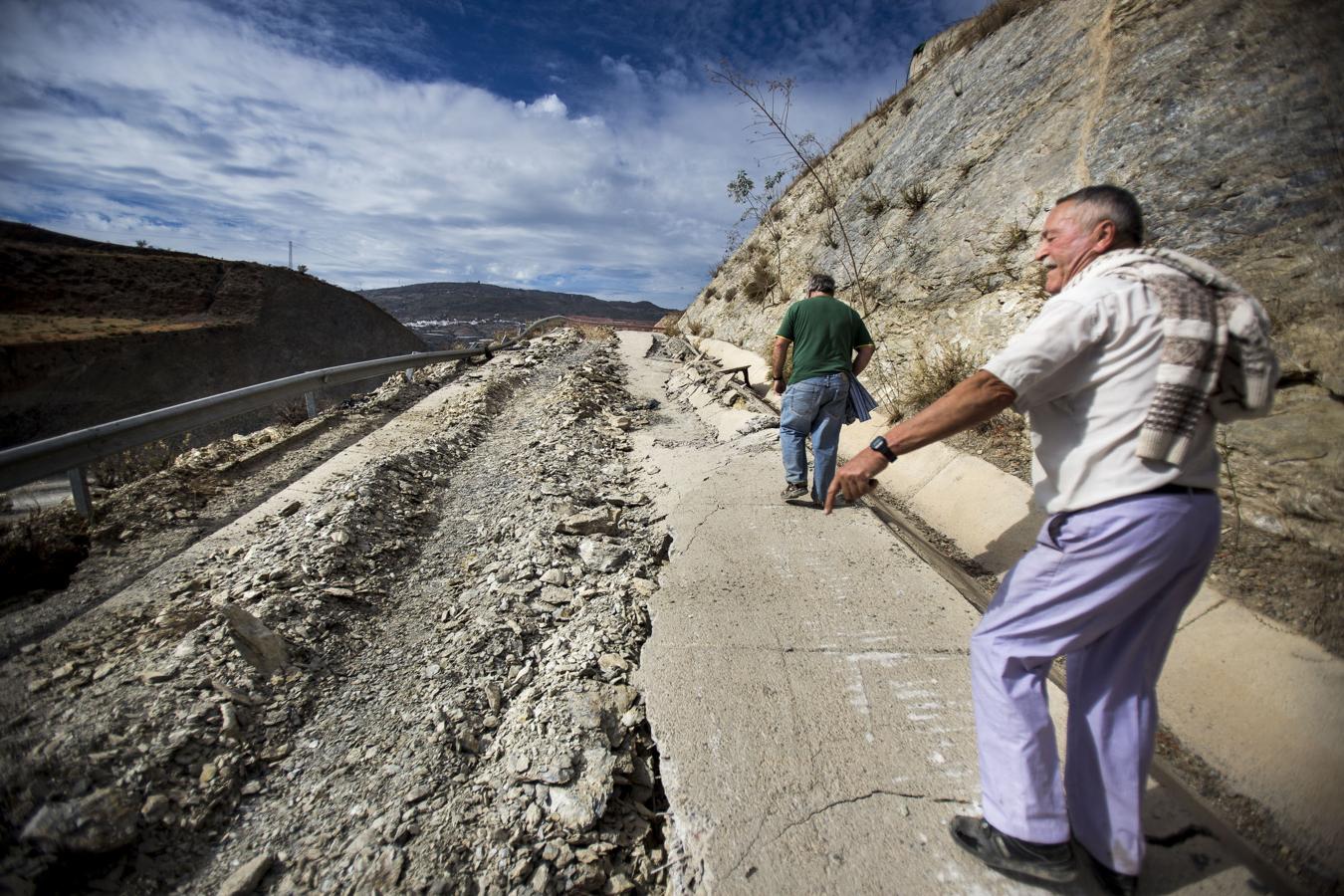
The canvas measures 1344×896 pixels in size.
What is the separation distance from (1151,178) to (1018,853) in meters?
6.35

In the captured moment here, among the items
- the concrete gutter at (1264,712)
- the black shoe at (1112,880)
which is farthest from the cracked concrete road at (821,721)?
the concrete gutter at (1264,712)

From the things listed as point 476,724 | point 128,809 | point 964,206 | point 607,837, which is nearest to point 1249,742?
point 607,837

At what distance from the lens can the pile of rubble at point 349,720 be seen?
1.79 meters

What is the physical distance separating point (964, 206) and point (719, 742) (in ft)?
27.1

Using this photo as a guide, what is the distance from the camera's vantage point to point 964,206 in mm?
7766

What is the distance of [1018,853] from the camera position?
1695mm

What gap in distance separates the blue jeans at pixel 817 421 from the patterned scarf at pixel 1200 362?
3006mm

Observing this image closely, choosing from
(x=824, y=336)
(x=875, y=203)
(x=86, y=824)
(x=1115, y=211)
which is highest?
(x=875, y=203)

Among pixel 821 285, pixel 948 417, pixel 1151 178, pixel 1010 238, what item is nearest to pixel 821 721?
pixel 948 417

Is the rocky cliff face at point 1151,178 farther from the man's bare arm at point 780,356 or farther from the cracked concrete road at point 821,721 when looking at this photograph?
the man's bare arm at point 780,356

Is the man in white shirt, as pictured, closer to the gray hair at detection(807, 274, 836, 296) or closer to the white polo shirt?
the white polo shirt

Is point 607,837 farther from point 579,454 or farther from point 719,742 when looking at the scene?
point 579,454

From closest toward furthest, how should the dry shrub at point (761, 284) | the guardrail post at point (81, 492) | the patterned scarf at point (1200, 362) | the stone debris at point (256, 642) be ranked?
1. the patterned scarf at point (1200, 362)
2. the stone debris at point (256, 642)
3. the guardrail post at point (81, 492)
4. the dry shrub at point (761, 284)

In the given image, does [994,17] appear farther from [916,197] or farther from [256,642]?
[256,642]
